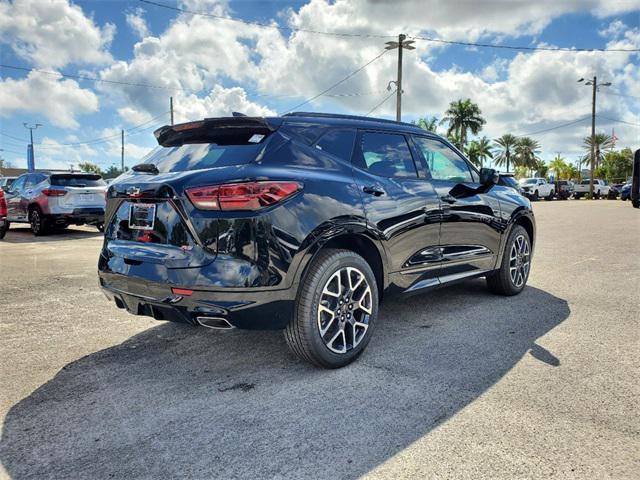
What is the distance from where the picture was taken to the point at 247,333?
13.1 feet

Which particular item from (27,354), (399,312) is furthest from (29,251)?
(399,312)

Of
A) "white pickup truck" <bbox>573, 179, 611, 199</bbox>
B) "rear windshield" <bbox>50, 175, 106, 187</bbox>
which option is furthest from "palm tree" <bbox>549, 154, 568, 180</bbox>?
"rear windshield" <bbox>50, 175, 106, 187</bbox>

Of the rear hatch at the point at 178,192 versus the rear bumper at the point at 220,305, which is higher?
the rear hatch at the point at 178,192

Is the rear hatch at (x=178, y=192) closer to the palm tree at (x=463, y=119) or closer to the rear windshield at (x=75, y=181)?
the rear windshield at (x=75, y=181)

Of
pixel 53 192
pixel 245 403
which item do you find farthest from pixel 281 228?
pixel 53 192

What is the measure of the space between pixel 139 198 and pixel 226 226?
2.38 feet

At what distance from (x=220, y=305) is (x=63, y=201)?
1042 cm

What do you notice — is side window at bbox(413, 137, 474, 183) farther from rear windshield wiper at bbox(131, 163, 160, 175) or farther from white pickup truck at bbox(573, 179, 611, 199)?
white pickup truck at bbox(573, 179, 611, 199)

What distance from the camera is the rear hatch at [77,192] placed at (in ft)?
38.2

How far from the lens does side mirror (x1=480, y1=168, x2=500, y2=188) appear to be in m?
4.77

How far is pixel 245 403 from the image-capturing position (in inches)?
109

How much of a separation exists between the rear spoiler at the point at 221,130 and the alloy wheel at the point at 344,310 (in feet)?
3.44

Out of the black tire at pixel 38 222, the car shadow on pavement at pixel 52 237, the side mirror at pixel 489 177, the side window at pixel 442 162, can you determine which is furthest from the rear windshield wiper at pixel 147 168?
the black tire at pixel 38 222

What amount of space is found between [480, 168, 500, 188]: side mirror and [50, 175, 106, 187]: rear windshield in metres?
10.1
